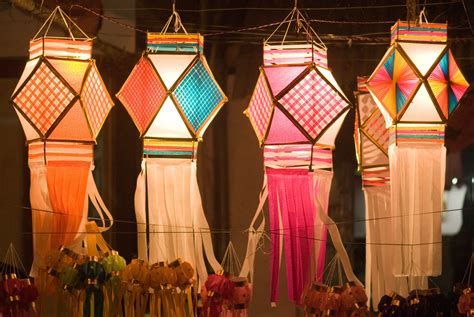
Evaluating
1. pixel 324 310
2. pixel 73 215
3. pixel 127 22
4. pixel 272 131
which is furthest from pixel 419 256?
pixel 127 22

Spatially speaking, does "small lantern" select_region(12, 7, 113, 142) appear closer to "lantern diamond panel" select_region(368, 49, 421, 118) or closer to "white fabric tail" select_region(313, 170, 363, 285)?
"white fabric tail" select_region(313, 170, 363, 285)

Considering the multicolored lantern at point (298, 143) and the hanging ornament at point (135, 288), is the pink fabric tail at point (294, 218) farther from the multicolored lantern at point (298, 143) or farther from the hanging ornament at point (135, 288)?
the hanging ornament at point (135, 288)

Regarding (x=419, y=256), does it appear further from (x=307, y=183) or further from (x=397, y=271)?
(x=307, y=183)

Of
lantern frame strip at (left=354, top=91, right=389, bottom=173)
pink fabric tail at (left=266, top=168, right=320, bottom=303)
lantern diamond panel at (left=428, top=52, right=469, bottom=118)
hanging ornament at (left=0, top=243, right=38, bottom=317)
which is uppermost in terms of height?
lantern diamond panel at (left=428, top=52, right=469, bottom=118)

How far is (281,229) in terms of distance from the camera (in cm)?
361

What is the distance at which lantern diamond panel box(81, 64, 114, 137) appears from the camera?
11.9 ft

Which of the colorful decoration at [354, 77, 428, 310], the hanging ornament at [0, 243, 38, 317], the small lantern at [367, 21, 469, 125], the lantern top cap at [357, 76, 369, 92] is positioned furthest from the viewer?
the lantern top cap at [357, 76, 369, 92]

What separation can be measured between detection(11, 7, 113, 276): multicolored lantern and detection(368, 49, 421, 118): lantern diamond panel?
→ 39.5 inches

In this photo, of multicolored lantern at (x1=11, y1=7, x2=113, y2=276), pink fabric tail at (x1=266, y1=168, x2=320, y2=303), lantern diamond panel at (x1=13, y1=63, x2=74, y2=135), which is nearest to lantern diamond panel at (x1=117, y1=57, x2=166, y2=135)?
multicolored lantern at (x1=11, y1=7, x2=113, y2=276)

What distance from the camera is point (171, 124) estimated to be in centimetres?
363

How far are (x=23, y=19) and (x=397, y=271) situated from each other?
6.07ft

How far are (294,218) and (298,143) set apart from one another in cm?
26

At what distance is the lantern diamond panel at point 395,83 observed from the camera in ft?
11.5

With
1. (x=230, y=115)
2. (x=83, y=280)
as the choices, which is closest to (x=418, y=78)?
(x=230, y=115)
